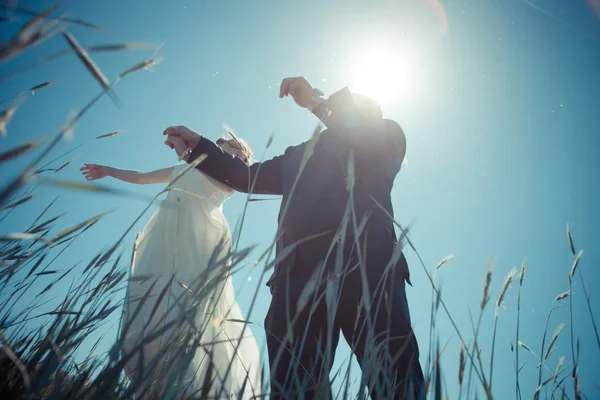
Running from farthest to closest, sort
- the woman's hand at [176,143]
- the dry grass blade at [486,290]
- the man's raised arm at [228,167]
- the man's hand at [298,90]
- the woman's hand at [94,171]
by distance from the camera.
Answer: the woman's hand at [94,171]
the man's hand at [298,90]
the man's raised arm at [228,167]
the woman's hand at [176,143]
the dry grass blade at [486,290]

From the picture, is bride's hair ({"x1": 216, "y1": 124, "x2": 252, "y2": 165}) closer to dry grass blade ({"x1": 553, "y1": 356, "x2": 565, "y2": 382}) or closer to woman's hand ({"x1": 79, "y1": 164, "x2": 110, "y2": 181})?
woman's hand ({"x1": 79, "y1": 164, "x2": 110, "y2": 181})

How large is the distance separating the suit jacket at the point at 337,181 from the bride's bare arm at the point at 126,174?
147 cm

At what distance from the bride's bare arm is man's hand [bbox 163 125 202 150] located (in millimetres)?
1569

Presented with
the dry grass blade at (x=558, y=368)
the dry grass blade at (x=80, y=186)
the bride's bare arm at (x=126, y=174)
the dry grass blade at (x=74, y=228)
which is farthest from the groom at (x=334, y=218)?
the bride's bare arm at (x=126, y=174)

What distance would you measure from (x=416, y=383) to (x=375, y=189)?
2.70 feet

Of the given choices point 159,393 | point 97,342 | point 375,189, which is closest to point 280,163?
point 375,189

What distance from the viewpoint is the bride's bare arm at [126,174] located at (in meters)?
2.95

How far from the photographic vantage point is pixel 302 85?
195 centimetres

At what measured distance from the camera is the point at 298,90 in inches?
77.2

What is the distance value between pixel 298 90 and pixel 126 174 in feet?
7.05

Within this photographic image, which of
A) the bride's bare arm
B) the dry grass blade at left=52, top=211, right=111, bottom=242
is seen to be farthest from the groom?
the bride's bare arm

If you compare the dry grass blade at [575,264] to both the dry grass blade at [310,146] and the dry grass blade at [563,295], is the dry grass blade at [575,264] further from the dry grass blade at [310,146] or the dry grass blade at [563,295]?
the dry grass blade at [310,146]

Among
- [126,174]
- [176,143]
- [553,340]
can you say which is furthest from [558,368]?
[126,174]

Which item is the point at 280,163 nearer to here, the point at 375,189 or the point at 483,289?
the point at 375,189
